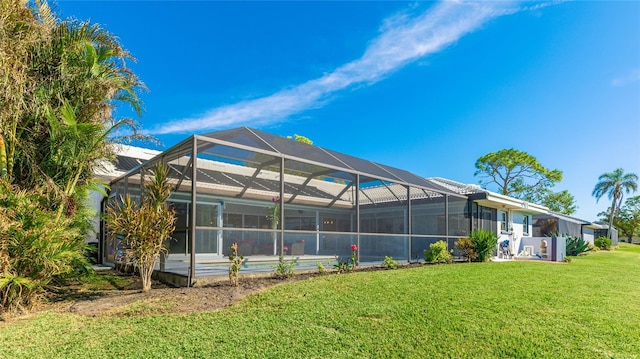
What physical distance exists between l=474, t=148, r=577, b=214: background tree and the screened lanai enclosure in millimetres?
22977

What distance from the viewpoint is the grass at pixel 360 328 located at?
3.84m

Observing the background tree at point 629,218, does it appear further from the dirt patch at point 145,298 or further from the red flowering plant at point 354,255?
the dirt patch at point 145,298

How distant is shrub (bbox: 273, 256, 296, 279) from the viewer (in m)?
7.93

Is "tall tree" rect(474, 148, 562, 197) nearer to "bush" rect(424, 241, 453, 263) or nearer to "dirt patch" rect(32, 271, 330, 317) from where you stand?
"bush" rect(424, 241, 453, 263)

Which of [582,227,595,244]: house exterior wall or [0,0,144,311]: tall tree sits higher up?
[0,0,144,311]: tall tree

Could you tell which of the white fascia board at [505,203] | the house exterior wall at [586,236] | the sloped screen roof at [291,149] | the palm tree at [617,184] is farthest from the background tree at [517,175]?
the sloped screen roof at [291,149]

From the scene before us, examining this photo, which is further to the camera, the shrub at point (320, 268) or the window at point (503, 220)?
the window at point (503, 220)

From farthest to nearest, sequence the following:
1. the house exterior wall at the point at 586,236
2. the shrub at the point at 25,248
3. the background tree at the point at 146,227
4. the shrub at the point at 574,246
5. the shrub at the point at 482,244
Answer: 1. the house exterior wall at the point at 586,236
2. the shrub at the point at 574,246
3. the shrub at the point at 482,244
4. the background tree at the point at 146,227
5. the shrub at the point at 25,248

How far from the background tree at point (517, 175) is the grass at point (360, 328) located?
101 ft

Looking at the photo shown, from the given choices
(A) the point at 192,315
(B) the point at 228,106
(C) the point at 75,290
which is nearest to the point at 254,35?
(B) the point at 228,106

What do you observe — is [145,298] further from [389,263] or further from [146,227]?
[389,263]

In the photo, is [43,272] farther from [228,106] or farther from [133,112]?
[228,106]

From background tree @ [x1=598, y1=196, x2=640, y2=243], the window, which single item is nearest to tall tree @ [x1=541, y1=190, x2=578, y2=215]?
the window

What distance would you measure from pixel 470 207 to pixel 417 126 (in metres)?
12.0
